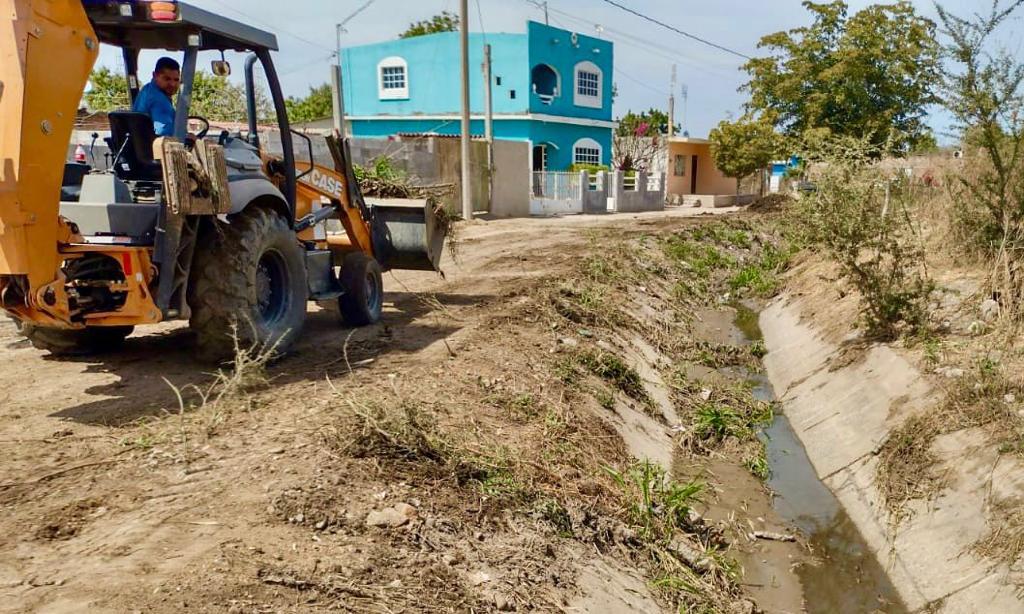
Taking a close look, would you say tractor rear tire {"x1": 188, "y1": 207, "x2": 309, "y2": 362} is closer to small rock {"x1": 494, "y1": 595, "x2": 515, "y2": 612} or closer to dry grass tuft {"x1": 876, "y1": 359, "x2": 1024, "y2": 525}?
small rock {"x1": 494, "y1": 595, "x2": 515, "y2": 612}

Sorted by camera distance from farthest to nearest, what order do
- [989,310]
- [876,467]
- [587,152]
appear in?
[587,152] < [989,310] < [876,467]

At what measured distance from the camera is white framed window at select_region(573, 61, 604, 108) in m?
33.4

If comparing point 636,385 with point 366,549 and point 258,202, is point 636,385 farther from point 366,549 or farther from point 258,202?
point 366,549

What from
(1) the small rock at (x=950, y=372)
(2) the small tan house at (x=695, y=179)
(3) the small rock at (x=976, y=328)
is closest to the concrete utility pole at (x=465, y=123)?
(3) the small rock at (x=976, y=328)

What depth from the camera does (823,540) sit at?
6.34 meters

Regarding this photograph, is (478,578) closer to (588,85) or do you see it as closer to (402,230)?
(402,230)

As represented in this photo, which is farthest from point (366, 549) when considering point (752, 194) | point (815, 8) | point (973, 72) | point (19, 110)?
point (752, 194)

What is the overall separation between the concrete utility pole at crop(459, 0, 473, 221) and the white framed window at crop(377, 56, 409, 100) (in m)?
12.7

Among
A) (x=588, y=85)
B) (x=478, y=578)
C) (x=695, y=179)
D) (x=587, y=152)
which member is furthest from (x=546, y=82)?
(x=478, y=578)

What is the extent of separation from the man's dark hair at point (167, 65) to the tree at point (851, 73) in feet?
78.4

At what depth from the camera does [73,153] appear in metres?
6.62

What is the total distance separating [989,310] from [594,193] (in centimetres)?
2171

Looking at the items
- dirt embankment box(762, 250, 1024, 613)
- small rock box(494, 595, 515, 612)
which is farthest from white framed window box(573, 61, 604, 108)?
small rock box(494, 595, 515, 612)

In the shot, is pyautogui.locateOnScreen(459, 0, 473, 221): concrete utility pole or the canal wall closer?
the canal wall
